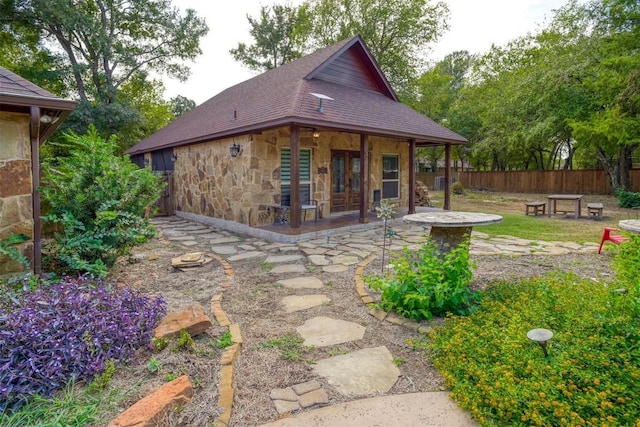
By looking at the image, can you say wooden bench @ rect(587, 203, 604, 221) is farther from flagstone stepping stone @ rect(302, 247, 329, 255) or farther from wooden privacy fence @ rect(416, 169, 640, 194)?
wooden privacy fence @ rect(416, 169, 640, 194)

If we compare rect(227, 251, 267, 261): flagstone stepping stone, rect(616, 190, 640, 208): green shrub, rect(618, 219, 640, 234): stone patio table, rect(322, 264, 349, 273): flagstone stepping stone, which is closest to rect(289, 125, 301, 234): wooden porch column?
rect(227, 251, 267, 261): flagstone stepping stone

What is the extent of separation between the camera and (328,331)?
10.1 feet

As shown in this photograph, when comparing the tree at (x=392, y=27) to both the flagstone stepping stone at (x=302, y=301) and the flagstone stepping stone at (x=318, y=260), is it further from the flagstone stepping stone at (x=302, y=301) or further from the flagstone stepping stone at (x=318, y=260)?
the flagstone stepping stone at (x=302, y=301)

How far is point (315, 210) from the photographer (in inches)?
344

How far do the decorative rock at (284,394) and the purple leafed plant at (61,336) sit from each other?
1.12m

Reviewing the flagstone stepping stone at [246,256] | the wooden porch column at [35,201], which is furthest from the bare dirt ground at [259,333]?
the wooden porch column at [35,201]

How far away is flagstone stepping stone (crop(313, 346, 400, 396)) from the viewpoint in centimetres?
227

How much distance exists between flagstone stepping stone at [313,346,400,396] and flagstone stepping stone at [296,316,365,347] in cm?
23

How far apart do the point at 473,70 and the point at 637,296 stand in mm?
26943

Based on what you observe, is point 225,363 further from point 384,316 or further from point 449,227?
point 449,227

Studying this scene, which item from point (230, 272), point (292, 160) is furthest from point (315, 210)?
point (230, 272)

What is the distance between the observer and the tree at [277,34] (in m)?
23.0

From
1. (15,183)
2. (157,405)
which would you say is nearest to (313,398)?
(157,405)

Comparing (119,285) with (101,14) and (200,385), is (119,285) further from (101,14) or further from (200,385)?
(101,14)
